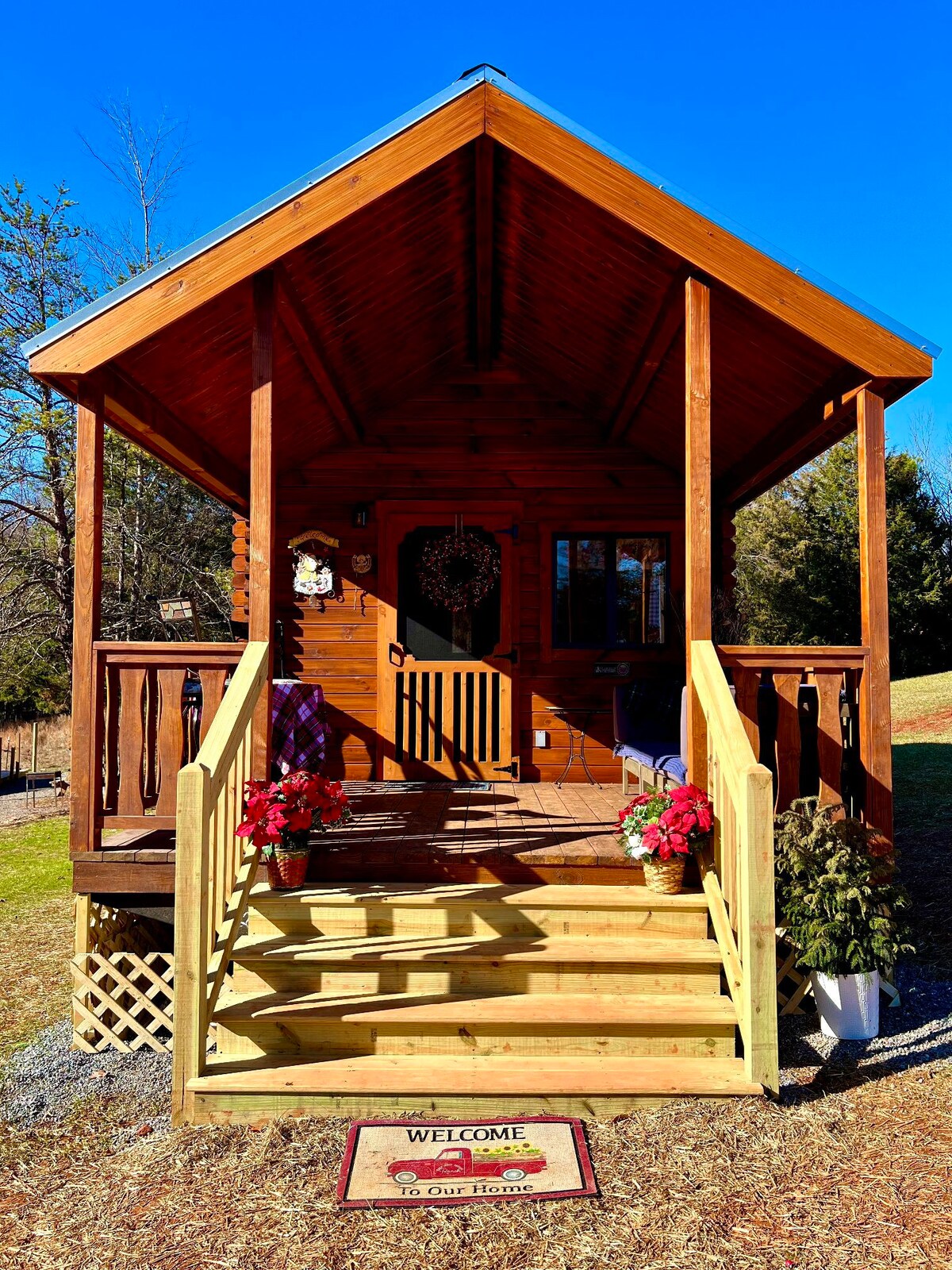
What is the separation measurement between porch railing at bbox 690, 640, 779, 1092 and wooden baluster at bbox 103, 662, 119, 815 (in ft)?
9.37

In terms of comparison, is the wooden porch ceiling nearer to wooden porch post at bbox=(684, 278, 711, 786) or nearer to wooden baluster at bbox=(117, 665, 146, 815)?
wooden porch post at bbox=(684, 278, 711, 786)

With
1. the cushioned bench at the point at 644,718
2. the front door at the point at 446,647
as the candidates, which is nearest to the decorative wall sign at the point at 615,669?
the cushioned bench at the point at 644,718

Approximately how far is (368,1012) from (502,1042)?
53cm

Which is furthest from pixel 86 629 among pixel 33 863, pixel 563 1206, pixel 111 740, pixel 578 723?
pixel 33 863

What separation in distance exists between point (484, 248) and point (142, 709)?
11.5 feet

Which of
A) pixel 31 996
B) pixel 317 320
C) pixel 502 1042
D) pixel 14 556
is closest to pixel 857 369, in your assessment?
pixel 317 320

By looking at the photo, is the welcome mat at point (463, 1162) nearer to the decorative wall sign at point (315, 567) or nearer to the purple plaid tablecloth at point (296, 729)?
the purple plaid tablecloth at point (296, 729)

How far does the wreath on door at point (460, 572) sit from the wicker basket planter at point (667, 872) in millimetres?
3548

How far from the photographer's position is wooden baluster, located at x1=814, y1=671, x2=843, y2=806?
4422 mm

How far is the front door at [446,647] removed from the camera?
7.09 meters

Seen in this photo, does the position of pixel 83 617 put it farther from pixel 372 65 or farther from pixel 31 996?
pixel 372 65

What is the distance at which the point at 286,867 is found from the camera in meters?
4.09

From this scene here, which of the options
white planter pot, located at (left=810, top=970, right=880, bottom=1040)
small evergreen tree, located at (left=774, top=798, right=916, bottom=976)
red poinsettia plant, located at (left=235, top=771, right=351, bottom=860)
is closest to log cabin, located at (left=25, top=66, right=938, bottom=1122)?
red poinsettia plant, located at (left=235, top=771, right=351, bottom=860)

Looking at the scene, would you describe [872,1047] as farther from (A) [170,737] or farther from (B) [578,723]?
(B) [578,723]
